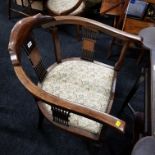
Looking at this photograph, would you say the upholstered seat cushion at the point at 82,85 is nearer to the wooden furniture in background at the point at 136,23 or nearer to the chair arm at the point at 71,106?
the chair arm at the point at 71,106

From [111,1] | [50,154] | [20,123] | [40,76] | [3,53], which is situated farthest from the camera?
[3,53]

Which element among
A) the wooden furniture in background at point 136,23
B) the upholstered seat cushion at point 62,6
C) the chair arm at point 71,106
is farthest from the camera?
the upholstered seat cushion at point 62,6

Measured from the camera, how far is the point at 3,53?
2.15 m

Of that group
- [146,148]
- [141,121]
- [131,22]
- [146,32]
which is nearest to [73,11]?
[131,22]

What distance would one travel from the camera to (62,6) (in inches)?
83.0

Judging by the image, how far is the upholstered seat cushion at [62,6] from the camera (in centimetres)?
207

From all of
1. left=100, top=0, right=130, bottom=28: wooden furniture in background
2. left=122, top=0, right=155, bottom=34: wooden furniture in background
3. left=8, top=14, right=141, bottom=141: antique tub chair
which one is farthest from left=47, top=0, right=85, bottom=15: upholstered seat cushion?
left=8, top=14, right=141, bottom=141: antique tub chair

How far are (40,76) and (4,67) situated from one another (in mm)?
871

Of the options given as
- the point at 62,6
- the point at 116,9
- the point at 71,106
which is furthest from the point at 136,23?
the point at 71,106

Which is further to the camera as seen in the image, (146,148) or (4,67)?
(4,67)

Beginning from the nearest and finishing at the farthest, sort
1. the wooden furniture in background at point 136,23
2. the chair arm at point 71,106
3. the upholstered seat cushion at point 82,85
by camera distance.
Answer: the chair arm at point 71,106 → the upholstered seat cushion at point 82,85 → the wooden furniture in background at point 136,23

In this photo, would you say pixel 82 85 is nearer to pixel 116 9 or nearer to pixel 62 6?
pixel 116 9

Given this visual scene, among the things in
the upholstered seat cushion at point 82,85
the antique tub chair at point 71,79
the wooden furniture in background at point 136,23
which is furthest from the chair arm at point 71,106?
the wooden furniture in background at point 136,23

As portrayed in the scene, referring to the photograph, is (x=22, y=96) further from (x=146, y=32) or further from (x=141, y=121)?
(x=146, y=32)
